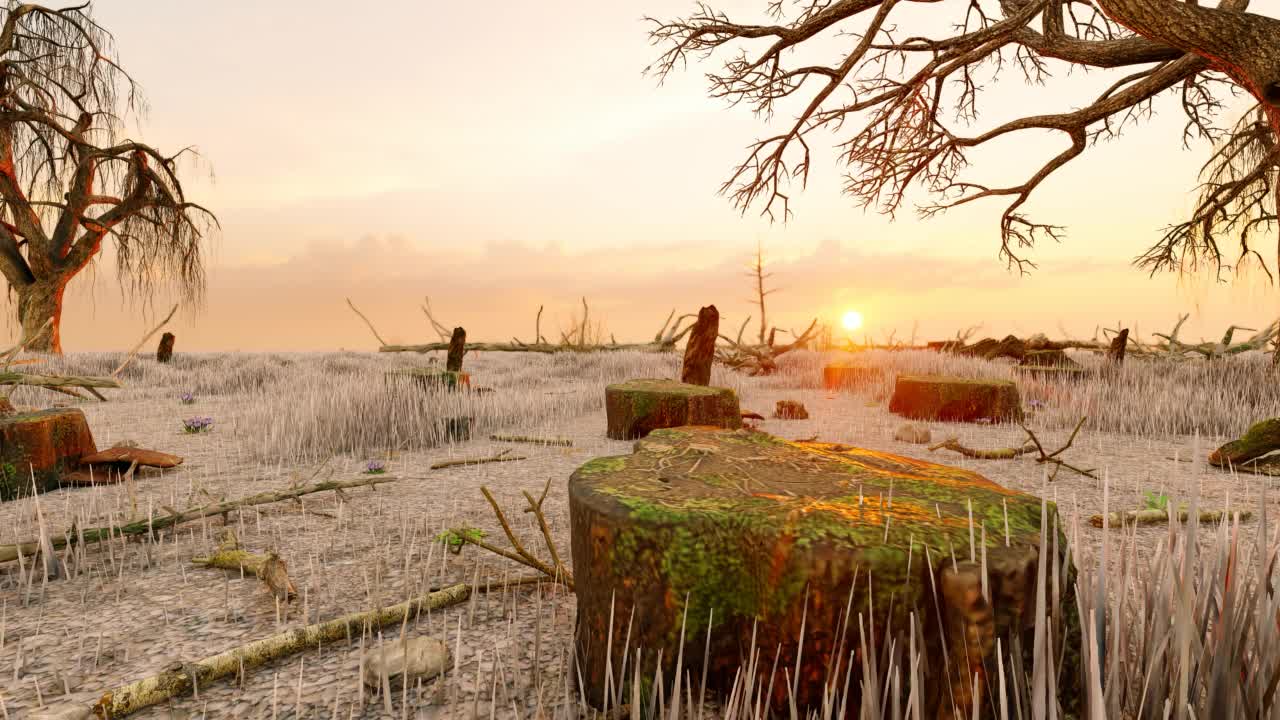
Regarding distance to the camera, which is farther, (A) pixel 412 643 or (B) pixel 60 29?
(B) pixel 60 29

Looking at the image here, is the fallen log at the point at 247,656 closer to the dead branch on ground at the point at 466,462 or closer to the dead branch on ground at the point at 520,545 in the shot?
the dead branch on ground at the point at 520,545

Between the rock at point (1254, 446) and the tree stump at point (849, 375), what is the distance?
5.01 m

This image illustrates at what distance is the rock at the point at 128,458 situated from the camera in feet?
13.1

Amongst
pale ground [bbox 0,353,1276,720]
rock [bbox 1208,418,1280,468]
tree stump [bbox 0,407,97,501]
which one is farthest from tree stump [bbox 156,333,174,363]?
rock [bbox 1208,418,1280,468]

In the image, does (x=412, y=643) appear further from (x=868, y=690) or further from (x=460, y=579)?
(x=868, y=690)

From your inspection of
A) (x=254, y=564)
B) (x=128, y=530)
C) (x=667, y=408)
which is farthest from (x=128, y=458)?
(x=667, y=408)

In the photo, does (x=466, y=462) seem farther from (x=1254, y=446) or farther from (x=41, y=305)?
(x=41, y=305)

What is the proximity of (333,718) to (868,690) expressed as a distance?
122 cm

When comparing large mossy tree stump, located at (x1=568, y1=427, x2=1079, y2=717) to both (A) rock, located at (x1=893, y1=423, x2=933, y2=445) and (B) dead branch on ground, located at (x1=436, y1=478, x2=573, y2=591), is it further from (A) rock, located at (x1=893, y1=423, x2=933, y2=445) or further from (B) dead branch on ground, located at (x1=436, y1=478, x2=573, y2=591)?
(A) rock, located at (x1=893, y1=423, x2=933, y2=445)

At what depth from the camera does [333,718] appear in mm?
1485

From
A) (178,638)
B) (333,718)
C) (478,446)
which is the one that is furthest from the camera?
(478,446)

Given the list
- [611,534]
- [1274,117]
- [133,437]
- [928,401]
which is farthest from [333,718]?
[1274,117]

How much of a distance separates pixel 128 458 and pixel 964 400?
7165 millimetres

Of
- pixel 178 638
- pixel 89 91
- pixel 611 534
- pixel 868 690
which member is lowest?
pixel 178 638
